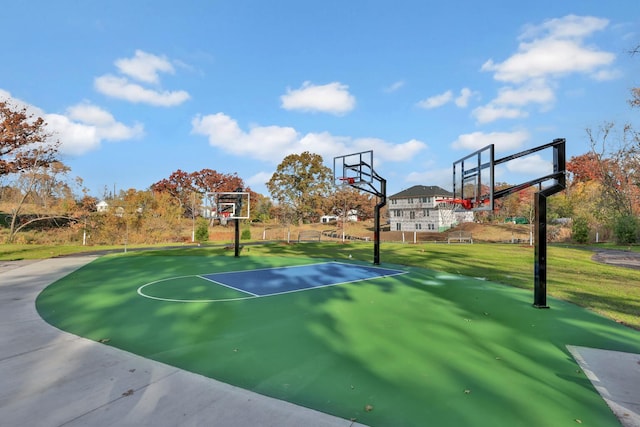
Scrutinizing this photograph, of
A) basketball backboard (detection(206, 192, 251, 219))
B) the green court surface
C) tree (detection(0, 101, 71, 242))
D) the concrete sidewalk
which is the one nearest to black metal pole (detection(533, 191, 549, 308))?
the green court surface

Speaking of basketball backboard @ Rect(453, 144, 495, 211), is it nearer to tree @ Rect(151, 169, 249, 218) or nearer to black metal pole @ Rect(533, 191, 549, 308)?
black metal pole @ Rect(533, 191, 549, 308)

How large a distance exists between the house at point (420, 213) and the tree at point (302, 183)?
501 inches

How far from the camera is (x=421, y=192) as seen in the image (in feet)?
162

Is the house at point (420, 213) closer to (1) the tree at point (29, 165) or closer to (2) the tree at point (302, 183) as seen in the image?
(2) the tree at point (302, 183)

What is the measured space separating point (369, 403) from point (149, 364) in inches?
106

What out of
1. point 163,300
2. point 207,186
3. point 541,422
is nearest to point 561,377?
point 541,422

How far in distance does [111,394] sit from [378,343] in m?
3.36

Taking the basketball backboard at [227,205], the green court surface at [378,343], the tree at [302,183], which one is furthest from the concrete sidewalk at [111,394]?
the tree at [302,183]

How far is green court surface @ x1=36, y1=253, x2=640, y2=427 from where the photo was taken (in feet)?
10.5

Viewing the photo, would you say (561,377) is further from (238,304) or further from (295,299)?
(238,304)

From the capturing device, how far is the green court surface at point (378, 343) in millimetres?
3191

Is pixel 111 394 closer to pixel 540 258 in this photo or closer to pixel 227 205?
pixel 540 258

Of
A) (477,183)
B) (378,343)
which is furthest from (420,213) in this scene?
(378,343)

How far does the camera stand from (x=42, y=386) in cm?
344
